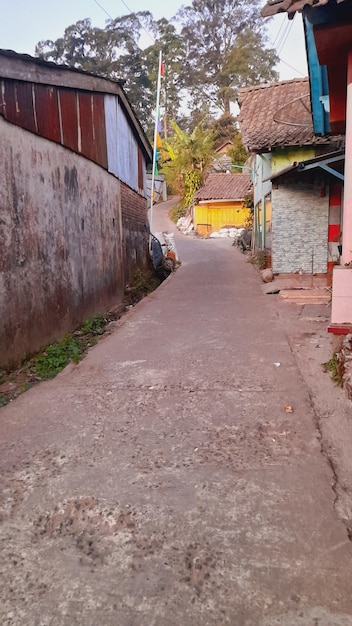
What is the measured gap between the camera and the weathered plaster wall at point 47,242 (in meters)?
4.64

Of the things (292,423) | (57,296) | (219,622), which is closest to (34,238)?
(57,296)

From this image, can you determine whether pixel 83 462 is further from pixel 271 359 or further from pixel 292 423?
pixel 271 359

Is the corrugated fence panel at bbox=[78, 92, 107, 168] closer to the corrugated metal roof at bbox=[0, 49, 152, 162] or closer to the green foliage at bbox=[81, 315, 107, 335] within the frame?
the corrugated metal roof at bbox=[0, 49, 152, 162]

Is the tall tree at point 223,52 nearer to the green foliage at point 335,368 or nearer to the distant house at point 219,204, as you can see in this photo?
the distant house at point 219,204

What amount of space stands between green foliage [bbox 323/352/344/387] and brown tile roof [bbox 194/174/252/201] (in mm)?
25302

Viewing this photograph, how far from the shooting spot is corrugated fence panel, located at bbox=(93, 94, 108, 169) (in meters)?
8.24

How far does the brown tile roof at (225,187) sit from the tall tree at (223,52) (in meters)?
13.2

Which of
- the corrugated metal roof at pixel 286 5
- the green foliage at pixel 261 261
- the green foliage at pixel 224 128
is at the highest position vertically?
the green foliage at pixel 224 128

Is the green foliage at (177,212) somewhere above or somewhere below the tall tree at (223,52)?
below

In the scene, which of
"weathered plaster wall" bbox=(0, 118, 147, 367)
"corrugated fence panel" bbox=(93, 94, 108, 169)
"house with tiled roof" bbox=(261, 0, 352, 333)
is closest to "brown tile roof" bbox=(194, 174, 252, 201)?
"corrugated fence panel" bbox=(93, 94, 108, 169)

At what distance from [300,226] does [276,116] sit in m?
3.37

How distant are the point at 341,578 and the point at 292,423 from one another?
154 cm

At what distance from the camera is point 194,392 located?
4.11 metres

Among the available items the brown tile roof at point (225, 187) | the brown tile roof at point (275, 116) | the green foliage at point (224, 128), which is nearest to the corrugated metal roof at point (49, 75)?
the brown tile roof at point (275, 116)
